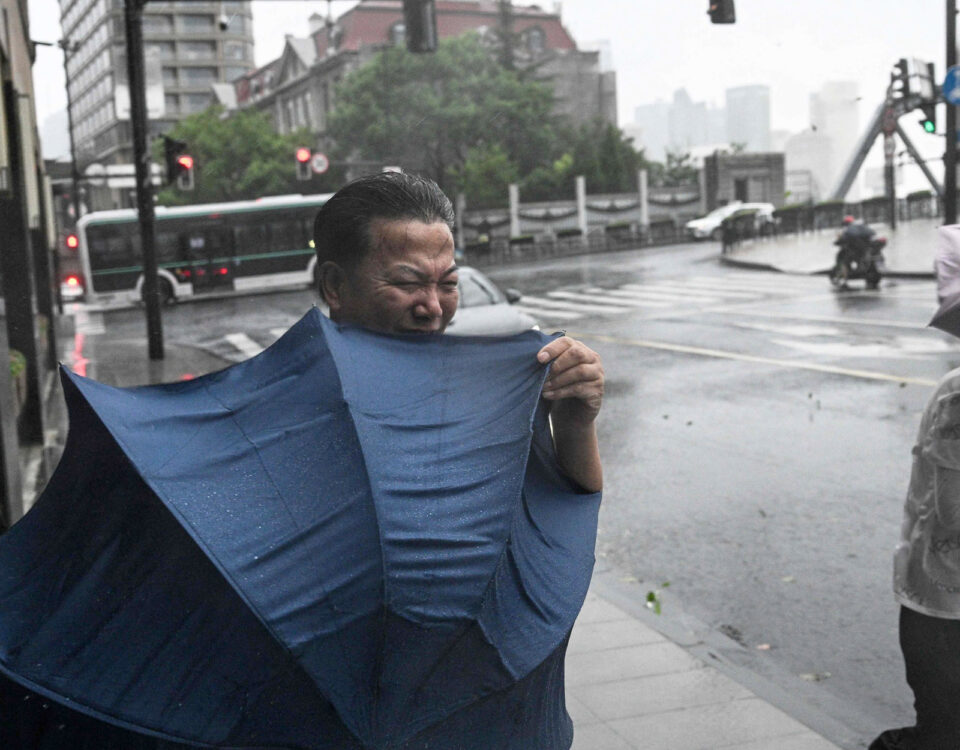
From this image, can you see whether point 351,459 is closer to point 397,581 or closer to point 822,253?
point 397,581

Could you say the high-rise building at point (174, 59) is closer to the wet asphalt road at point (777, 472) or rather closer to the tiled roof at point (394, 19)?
the tiled roof at point (394, 19)

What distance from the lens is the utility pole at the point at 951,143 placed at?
18062 millimetres

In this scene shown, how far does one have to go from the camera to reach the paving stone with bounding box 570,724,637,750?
13.5ft

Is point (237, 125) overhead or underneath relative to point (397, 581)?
overhead

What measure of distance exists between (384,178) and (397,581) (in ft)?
3.09

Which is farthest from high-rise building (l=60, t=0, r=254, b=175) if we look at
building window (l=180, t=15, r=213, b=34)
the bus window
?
the bus window

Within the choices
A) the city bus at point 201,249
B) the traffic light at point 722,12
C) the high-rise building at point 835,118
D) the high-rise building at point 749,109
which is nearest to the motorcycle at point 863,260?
the traffic light at point 722,12

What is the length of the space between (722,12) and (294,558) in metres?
15.7

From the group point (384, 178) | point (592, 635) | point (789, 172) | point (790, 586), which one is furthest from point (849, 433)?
point (789, 172)

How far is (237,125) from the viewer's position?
2440 inches

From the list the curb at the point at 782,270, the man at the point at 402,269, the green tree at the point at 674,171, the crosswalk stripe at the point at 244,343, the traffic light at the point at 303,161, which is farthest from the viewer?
the green tree at the point at 674,171

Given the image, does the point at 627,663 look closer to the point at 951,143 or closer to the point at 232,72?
the point at 951,143

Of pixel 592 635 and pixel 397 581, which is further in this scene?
pixel 592 635

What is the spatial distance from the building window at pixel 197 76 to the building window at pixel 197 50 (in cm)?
119
